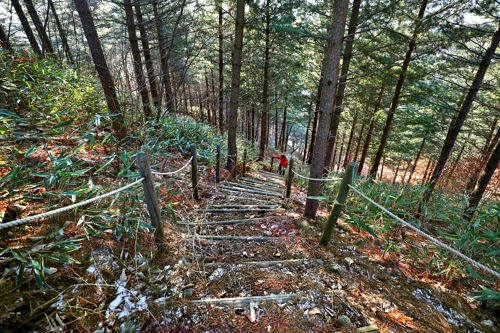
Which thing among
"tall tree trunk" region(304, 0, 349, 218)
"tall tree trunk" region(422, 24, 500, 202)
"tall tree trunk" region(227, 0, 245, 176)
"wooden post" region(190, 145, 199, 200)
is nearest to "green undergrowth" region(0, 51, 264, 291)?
"wooden post" region(190, 145, 199, 200)

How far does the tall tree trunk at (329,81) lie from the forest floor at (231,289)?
1.18 metres

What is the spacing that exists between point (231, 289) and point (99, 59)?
457 cm

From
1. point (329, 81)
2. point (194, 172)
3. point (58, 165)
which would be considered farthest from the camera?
point (194, 172)

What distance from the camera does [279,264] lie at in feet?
8.68

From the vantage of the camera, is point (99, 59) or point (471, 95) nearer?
point (99, 59)

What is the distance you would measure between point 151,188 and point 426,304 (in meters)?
3.44

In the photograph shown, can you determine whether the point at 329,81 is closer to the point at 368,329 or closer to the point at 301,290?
the point at 301,290

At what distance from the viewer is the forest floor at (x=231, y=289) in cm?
172

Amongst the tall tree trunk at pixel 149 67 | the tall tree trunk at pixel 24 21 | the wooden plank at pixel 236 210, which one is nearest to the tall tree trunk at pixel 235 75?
the tall tree trunk at pixel 149 67

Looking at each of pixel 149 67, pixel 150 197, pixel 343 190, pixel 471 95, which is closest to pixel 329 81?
pixel 343 190

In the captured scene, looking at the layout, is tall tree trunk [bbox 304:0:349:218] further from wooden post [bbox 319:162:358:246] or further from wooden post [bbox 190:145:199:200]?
wooden post [bbox 190:145:199:200]

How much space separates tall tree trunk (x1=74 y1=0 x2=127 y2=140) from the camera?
3.77 metres

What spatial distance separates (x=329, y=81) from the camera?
3.54 meters

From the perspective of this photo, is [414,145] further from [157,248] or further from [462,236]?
[157,248]
